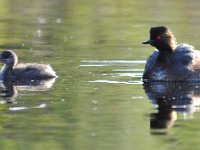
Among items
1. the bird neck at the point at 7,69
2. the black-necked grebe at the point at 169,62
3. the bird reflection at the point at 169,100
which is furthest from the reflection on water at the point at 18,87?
the black-necked grebe at the point at 169,62

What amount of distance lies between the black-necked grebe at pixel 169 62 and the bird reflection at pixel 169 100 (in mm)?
222

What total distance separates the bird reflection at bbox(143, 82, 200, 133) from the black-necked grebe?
0.22 m

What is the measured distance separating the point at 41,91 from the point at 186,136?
4104 millimetres

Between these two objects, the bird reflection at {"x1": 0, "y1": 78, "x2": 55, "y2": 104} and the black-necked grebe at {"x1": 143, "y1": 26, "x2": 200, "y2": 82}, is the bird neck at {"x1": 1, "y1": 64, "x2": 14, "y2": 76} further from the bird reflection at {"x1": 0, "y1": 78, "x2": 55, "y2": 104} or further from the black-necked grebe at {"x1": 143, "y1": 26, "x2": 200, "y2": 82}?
the black-necked grebe at {"x1": 143, "y1": 26, "x2": 200, "y2": 82}

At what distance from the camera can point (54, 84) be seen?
15.8 m

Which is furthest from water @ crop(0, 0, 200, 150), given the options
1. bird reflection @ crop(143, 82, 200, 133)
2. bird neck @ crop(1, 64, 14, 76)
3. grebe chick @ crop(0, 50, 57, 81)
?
bird neck @ crop(1, 64, 14, 76)

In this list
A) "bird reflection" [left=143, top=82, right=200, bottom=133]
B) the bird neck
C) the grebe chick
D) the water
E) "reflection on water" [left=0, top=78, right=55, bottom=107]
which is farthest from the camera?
the bird neck

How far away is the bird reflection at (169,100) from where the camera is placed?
1254 cm

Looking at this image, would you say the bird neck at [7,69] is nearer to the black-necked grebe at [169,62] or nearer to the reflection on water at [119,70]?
the reflection on water at [119,70]

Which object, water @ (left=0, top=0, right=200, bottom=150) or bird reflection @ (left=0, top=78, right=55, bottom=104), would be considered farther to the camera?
bird reflection @ (left=0, top=78, right=55, bottom=104)

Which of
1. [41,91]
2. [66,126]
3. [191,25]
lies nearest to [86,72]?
[41,91]

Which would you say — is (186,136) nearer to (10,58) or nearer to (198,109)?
(198,109)

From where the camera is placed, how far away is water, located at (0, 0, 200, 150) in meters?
11.5

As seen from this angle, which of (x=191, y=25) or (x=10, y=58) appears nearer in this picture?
(x=10, y=58)
